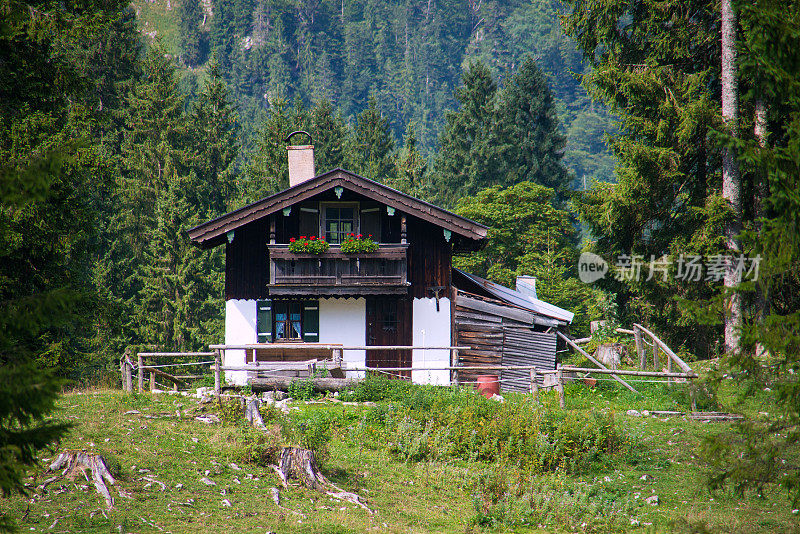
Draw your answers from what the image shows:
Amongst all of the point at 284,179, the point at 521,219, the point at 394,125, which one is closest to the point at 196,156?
the point at 284,179

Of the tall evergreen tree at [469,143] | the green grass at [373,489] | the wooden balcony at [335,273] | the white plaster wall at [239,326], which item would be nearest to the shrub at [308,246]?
the wooden balcony at [335,273]

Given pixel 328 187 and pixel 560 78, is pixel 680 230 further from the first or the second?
pixel 560 78

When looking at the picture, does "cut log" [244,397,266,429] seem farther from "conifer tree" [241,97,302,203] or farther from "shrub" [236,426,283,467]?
"conifer tree" [241,97,302,203]

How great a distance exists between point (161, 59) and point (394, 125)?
95.7 meters

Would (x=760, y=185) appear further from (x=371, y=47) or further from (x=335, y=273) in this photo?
(x=371, y=47)

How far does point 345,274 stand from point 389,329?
263 cm

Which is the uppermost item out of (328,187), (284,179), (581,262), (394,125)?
(394,125)

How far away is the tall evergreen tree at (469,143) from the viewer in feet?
218

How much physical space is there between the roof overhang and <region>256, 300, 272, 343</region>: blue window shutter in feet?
9.64

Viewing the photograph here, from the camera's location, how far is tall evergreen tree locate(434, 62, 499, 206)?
66375 millimetres

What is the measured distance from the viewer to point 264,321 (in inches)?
1014

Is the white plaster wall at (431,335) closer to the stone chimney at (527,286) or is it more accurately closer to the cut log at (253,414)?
the stone chimney at (527,286)

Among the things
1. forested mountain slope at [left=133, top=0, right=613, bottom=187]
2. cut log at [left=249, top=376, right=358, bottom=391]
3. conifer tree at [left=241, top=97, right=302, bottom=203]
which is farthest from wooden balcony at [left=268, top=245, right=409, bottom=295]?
forested mountain slope at [left=133, top=0, right=613, bottom=187]

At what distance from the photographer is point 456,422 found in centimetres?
1719
